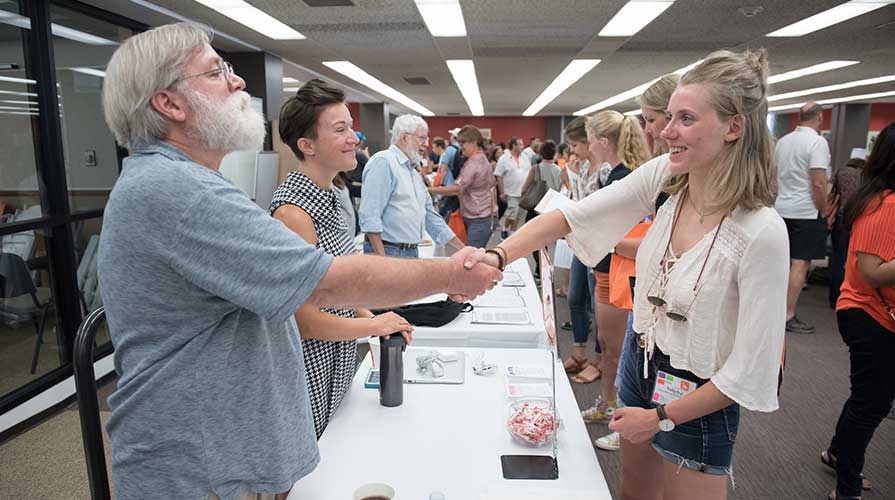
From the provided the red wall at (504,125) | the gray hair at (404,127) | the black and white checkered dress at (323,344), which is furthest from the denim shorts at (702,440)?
the red wall at (504,125)

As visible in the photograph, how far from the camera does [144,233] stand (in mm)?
827

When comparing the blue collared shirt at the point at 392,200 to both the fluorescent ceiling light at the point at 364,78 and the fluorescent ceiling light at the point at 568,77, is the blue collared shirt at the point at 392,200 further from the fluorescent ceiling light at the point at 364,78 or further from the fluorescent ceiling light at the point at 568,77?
the fluorescent ceiling light at the point at 364,78

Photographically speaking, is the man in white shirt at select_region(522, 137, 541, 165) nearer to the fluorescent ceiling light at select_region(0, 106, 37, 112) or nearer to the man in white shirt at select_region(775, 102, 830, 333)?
the man in white shirt at select_region(775, 102, 830, 333)

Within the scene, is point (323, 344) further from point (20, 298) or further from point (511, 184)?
point (511, 184)

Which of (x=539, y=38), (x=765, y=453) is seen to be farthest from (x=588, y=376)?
(x=539, y=38)

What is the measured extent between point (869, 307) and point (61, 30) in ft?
17.8

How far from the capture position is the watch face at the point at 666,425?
1.19 meters

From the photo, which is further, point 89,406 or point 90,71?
point 90,71

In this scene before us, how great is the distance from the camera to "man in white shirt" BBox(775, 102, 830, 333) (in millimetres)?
4648

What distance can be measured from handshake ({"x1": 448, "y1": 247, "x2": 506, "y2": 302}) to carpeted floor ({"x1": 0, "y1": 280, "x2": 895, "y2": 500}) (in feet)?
5.29

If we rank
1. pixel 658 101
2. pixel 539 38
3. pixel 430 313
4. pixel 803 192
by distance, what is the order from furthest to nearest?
pixel 539 38 < pixel 803 192 < pixel 430 313 < pixel 658 101

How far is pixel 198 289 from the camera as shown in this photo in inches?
34.2

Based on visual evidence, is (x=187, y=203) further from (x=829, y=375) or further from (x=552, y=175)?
(x=552, y=175)

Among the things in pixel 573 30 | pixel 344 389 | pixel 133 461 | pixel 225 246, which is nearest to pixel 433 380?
pixel 344 389
